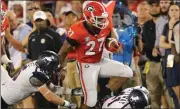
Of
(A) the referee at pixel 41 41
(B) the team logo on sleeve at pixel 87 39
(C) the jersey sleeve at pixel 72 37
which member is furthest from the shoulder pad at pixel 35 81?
(A) the referee at pixel 41 41

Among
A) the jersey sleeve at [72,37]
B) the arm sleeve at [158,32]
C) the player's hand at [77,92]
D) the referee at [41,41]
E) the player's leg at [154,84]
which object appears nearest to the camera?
the jersey sleeve at [72,37]

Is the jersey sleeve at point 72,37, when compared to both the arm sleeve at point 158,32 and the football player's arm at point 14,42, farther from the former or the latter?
the arm sleeve at point 158,32

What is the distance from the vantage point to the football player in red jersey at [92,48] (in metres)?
7.15

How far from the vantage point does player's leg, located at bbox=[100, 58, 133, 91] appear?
23.4 feet

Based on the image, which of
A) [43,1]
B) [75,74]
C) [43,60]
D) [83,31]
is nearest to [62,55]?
[83,31]

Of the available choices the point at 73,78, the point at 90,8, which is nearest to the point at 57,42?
the point at 73,78

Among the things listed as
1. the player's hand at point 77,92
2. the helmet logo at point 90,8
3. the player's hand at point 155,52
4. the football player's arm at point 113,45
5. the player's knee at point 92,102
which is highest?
the helmet logo at point 90,8

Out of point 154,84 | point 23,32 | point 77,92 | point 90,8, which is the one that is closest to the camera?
point 90,8

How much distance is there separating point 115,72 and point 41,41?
1499mm

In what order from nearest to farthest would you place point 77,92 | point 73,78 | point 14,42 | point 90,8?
1. point 90,8
2. point 77,92
3. point 14,42
4. point 73,78

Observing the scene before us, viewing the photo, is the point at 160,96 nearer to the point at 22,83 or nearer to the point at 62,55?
the point at 62,55

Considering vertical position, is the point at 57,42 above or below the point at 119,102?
above

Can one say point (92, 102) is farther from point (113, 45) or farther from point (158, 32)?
point (158, 32)

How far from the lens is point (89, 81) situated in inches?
284
